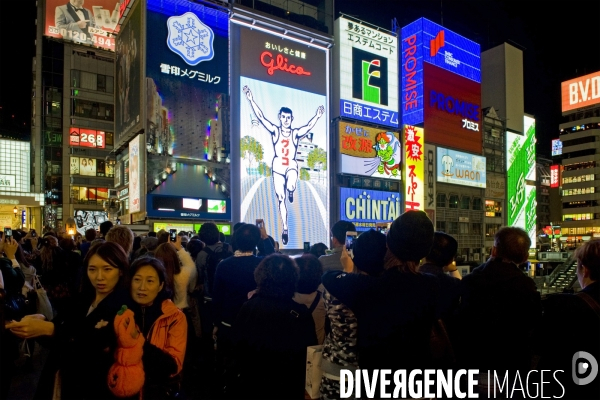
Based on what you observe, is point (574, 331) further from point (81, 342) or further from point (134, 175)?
point (134, 175)

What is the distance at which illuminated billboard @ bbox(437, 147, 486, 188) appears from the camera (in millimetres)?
35891

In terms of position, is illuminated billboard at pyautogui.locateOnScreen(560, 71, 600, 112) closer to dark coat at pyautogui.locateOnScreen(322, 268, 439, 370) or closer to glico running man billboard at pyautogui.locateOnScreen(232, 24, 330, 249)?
glico running man billboard at pyautogui.locateOnScreen(232, 24, 330, 249)

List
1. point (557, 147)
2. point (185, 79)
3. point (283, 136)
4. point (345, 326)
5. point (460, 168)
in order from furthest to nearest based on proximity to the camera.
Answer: point (557, 147) < point (460, 168) < point (283, 136) < point (185, 79) < point (345, 326)

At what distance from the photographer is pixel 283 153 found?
2417cm

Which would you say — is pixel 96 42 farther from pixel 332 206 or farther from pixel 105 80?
pixel 332 206

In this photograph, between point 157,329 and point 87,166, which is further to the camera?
point 87,166

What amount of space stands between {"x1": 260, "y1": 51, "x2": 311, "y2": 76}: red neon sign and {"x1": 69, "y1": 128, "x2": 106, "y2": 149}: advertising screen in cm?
2167

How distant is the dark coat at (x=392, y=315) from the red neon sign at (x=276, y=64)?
23.2 metres

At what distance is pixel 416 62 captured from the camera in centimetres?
3128

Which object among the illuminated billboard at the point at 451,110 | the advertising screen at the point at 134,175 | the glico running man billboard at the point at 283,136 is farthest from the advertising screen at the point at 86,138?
the illuminated billboard at the point at 451,110

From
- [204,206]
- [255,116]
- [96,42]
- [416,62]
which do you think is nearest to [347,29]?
[416,62]

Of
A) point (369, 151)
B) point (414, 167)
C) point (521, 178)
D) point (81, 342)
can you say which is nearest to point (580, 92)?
point (521, 178)

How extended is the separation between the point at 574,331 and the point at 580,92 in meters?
79.4

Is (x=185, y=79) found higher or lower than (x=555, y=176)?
lower
